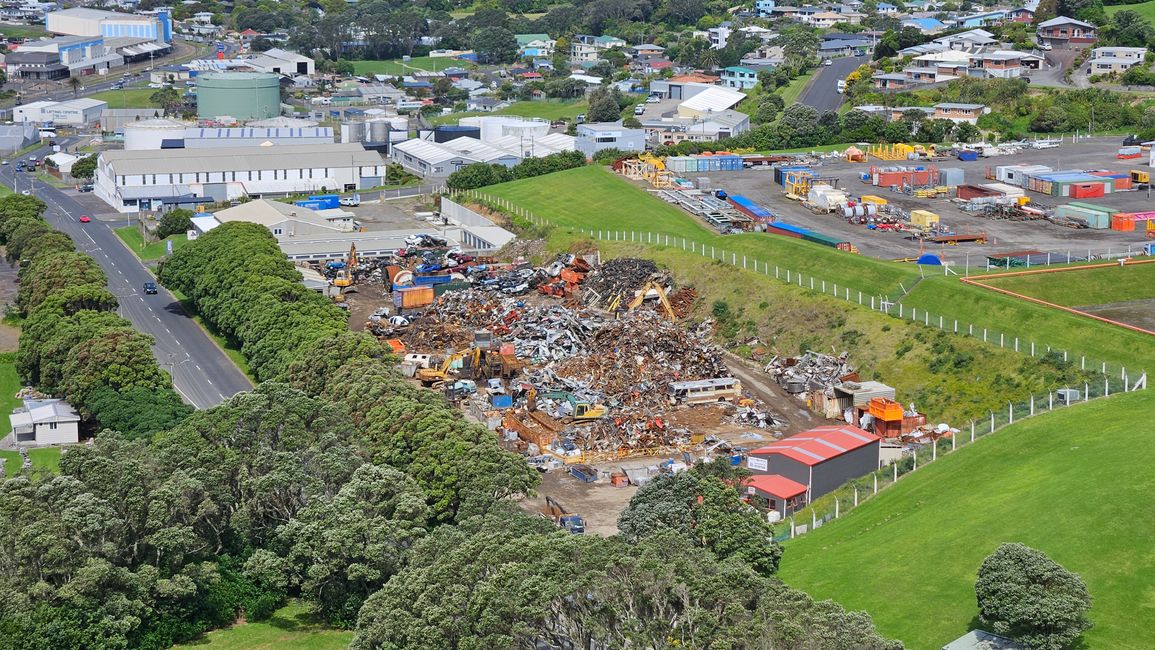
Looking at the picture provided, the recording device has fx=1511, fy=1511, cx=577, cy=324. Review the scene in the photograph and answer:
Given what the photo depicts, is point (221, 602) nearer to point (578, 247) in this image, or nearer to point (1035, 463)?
point (1035, 463)

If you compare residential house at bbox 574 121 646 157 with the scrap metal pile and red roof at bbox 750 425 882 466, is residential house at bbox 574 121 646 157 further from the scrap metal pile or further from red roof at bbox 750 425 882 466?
red roof at bbox 750 425 882 466

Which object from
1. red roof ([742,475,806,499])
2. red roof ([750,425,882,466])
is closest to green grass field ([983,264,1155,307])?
red roof ([750,425,882,466])

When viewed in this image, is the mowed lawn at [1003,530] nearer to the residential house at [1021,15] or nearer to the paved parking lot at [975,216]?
the paved parking lot at [975,216]

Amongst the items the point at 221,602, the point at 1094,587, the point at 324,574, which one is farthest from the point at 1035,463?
the point at 221,602

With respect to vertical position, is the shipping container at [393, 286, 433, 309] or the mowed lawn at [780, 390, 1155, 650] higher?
the mowed lawn at [780, 390, 1155, 650]

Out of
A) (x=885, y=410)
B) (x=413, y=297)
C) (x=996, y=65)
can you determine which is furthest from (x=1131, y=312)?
(x=996, y=65)

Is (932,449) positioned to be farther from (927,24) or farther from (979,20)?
(979,20)
